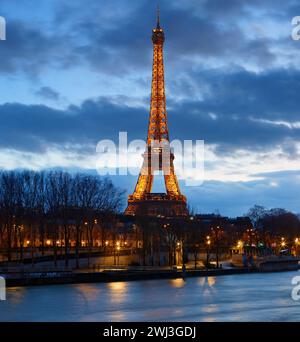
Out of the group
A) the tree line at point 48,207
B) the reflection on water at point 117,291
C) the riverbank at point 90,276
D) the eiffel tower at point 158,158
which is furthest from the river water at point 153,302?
the eiffel tower at point 158,158

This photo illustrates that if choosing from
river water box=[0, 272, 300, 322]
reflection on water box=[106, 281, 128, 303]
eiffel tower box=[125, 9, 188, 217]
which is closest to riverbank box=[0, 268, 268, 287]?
reflection on water box=[106, 281, 128, 303]

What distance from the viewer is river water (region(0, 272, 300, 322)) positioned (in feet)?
100

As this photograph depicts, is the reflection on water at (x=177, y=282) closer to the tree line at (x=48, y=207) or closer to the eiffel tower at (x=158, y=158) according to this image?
the tree line at (x=48, y=207)

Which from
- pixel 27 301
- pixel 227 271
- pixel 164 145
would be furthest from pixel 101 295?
pixel 164 145

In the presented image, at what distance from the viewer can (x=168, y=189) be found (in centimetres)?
11394

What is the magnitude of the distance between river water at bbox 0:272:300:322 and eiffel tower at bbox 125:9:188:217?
61.6 metres

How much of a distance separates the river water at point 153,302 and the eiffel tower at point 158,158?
202 ft

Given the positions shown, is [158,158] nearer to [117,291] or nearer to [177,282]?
[177,282]

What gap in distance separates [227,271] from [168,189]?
5247cm

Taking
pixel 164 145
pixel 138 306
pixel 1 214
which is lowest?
pixel 138 306

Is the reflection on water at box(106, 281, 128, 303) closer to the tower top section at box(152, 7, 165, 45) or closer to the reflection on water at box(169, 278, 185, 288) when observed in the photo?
the reflection on water at box(169, 278, 185, 288)

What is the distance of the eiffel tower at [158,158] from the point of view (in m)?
109
